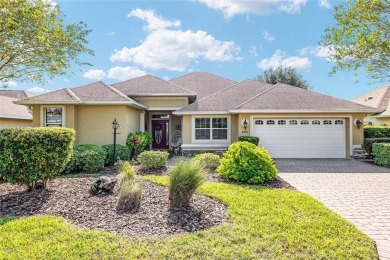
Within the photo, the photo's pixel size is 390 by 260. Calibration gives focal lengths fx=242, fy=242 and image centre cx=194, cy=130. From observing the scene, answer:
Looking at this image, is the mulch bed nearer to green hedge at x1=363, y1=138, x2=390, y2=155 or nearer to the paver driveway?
the paver driveway

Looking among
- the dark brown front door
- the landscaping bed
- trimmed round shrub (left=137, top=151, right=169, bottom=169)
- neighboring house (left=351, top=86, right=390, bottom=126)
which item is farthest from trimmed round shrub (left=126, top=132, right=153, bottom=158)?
neighboring house (left=351, top=86, right=390, bottom=126)

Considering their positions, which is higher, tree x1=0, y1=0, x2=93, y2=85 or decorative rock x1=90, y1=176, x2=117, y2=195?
tree x1=0, y1=0, x2=93, y2=85

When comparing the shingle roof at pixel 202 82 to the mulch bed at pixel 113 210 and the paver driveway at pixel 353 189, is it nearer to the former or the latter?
the paver driveway at pixel 353 189

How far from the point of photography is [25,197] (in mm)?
6289

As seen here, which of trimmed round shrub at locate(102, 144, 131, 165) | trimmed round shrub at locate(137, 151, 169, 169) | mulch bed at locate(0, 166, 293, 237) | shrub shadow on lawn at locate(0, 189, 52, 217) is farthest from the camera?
trimmed round shrub at locate(102, 144, 131, 165)

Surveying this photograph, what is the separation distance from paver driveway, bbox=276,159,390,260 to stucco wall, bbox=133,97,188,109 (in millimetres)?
8368

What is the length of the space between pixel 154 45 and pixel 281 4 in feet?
29.5

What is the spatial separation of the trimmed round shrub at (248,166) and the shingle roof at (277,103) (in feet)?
20.1

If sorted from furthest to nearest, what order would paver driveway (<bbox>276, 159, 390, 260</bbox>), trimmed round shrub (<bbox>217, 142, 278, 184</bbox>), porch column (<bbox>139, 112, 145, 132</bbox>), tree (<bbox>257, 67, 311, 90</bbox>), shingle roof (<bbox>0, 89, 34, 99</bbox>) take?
tree (<bbox>257, 67, 311, 90</bbox>)
shingle roof (<bbox>0, 89, 34, 99</bbox>)
porch column (<bbox>139, 112, 145, 132</bbox>)
trimmed round shrub (<bbox>217, 142, 278, 184</bbox>)
paver driveway (<bbox>276, 159, 390, 260</bbox>)

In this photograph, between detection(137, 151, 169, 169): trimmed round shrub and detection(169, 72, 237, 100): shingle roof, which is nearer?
detection(137, 151, 169, 169): trimmed round shrub

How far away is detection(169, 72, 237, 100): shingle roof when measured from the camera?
20966 millimetres

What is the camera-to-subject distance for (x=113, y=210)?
5402mm

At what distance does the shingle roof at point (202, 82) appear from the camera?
20966 millimetres

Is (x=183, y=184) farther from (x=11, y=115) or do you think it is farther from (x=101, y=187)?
(x=11, y=115)
